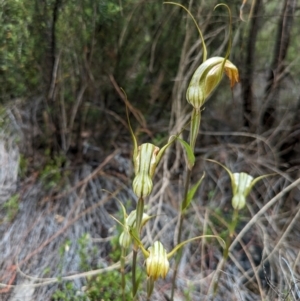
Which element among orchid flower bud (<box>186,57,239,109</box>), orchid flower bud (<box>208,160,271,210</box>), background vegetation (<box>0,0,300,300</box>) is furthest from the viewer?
background vegetation (<box>0,0,300,300</box>)

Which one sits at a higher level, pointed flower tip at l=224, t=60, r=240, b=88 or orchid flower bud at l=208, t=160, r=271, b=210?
pointed flower tip at l=224, t=60, r=240, b=88

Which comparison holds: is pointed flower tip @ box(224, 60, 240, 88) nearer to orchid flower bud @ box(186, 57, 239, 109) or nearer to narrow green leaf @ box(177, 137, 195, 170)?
orchid flower bud @ box(186, 57, 239, 109)

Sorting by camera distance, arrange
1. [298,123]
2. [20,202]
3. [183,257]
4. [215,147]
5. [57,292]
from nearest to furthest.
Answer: [57,292], [183,257], [20,202], [298,123], [215,147]

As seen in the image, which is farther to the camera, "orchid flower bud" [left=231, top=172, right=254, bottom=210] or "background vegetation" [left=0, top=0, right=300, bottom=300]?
"background vegetation" [left=0, top=0, right=300, bottom=300]

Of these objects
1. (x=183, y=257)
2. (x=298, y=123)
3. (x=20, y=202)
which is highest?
(x=298, y=123)

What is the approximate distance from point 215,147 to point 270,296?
694 mm

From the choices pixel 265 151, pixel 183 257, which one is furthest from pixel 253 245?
pixel 265 151

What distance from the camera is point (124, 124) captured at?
176cm

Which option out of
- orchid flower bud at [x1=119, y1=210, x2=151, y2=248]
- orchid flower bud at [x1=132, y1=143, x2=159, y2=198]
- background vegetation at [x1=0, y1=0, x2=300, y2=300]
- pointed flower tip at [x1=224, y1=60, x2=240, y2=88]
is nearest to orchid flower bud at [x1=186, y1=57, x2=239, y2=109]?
pointed flower tip at [x1=224, y1=60, x2=240, y2=88]

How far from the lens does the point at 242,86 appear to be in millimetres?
1665

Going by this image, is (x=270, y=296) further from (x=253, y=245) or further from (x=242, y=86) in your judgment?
(x=242, y=86)

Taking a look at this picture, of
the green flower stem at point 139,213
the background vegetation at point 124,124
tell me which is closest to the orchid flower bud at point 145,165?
the green flower stem at point 139,213

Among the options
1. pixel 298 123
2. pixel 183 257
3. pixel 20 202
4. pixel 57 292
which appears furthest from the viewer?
pixel 298 123

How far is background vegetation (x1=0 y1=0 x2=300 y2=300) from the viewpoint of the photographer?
1318 millimetres
